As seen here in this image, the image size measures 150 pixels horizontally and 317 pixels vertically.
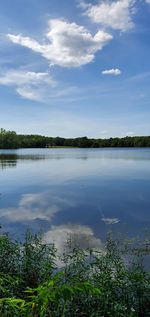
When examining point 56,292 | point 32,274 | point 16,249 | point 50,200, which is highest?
point 56,292

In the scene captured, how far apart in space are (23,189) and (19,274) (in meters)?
16.6

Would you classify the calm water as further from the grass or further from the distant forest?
the distant forest

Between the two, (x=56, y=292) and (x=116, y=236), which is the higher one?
(x=56, y=292)

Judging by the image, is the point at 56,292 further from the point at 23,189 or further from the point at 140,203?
the point at 23,189

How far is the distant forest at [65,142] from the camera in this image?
118062 millimetres

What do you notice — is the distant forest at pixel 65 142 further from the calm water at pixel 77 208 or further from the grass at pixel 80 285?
the grass at pixel 80 285

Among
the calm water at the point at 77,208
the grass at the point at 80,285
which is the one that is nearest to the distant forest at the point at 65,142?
the calm water at the point at 77,208

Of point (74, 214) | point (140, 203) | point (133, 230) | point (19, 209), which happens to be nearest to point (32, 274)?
point (133, 230)

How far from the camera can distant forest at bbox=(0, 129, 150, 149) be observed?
11806cm

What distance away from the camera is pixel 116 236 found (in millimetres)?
10109

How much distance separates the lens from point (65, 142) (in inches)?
6225

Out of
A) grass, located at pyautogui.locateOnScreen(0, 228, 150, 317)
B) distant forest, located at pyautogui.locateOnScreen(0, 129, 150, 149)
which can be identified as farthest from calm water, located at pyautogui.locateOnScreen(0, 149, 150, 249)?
distant forest, located at pyautogui.locateOnScreen(0, 129, 150, 149)

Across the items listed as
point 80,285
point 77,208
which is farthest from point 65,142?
point 80,285

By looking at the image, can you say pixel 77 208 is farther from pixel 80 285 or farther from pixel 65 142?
pixel 65 142
